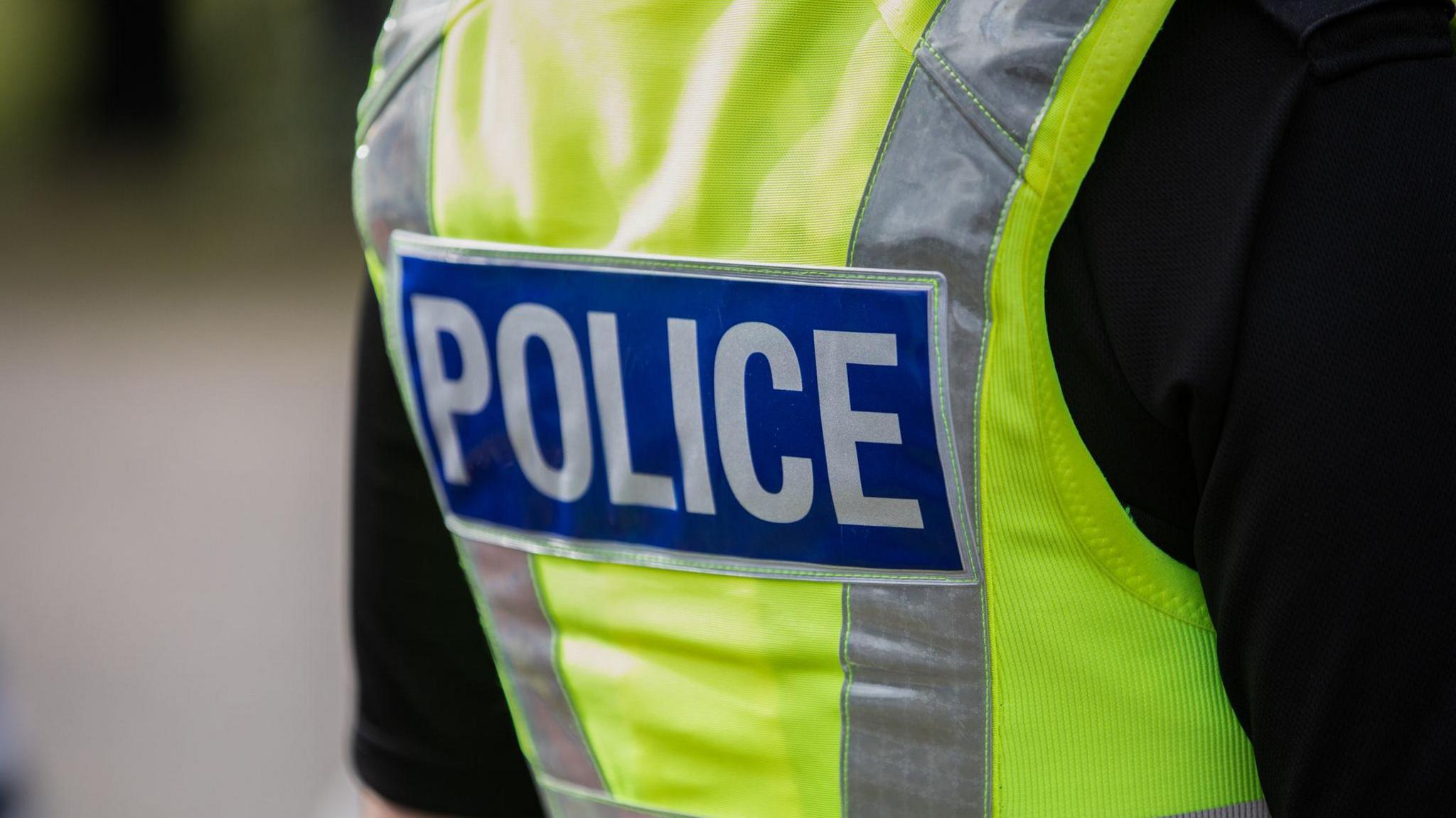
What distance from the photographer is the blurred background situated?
3.83 meters

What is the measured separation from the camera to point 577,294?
85 centimetres

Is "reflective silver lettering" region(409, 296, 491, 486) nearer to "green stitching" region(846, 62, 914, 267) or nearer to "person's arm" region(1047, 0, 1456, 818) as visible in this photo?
"green stitching" region(846, 62, 914, 267)

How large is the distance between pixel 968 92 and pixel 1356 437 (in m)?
0.25

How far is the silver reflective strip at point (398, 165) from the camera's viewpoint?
0.92 meters

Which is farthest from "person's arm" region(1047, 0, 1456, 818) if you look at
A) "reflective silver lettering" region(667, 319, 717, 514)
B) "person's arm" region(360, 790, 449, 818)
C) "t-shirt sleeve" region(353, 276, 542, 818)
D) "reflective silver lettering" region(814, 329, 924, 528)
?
"person's arm" region(360, 790, 449, 818)

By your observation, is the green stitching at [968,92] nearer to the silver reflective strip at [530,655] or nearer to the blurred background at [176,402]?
the silver reflective strip at [530,655]

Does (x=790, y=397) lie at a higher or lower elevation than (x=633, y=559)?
higher

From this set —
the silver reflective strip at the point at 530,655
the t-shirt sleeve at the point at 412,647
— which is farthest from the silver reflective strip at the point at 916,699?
the t-shirt sleeve at the point at 412,647

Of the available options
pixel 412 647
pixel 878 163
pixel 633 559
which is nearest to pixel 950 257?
Result: pixel 878 163

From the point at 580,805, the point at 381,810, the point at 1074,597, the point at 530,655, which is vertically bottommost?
the point at 381,810

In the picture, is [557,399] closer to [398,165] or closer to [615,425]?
[615,425]

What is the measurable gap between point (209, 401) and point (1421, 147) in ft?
20.3

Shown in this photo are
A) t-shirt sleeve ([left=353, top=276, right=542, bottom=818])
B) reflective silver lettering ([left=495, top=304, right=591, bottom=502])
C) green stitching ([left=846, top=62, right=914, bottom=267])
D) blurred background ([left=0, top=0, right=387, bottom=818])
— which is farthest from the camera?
blurred background ([left=0, top=0, right=387, bottom=818])

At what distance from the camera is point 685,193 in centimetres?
81
